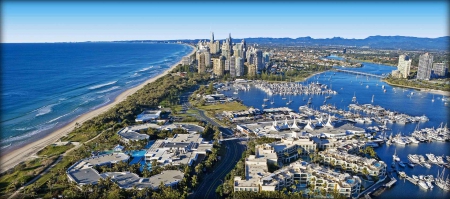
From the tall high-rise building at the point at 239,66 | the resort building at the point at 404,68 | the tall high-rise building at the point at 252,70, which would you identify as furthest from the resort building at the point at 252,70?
the resort building at the point at 404,68

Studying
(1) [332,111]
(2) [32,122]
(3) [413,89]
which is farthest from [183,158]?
(3) [413,89]

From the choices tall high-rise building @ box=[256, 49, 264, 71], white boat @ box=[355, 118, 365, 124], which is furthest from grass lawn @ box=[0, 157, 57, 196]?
tall high-rise building @ box=[256, 49, 264, 71]

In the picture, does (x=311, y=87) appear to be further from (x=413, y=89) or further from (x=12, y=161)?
(x=12, y=161)

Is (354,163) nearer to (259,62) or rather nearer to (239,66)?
(239,66)

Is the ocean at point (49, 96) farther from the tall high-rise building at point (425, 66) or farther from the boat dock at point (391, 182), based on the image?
the tall high-rise building at point (425, 66)

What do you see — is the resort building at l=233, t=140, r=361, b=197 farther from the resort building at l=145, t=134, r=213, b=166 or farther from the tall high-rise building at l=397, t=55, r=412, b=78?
the tall high-rise building at l=397, t=55, r=412, b=78
